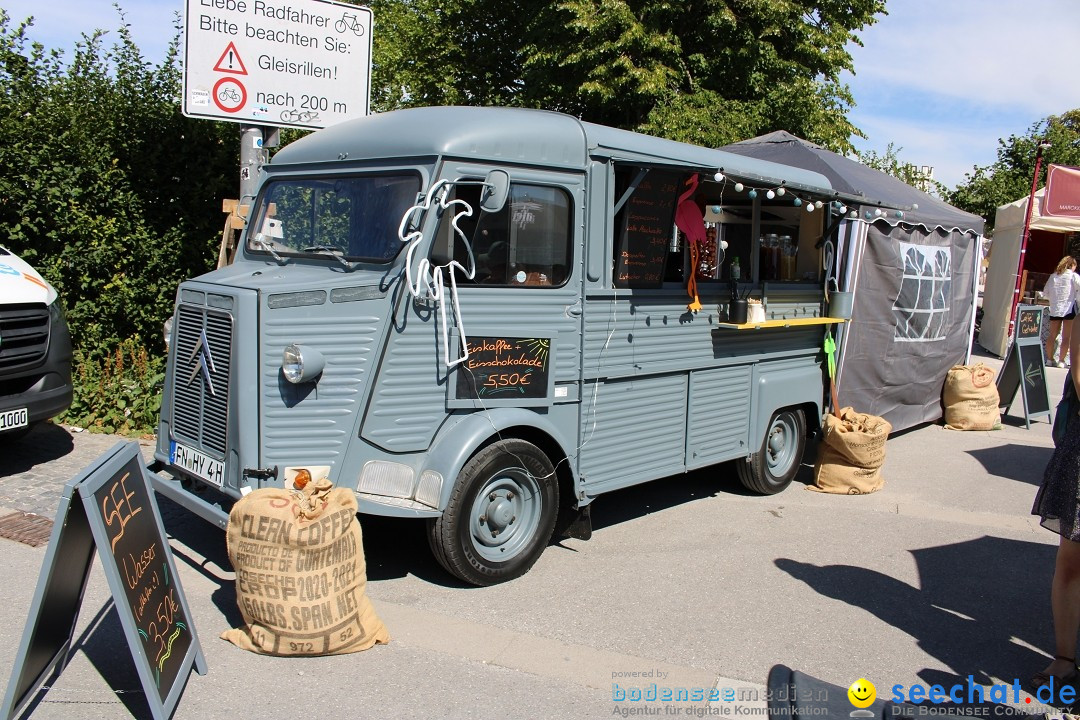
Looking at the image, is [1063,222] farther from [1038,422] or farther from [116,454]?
[116,454]

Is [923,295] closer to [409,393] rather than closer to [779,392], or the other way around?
[779,392]

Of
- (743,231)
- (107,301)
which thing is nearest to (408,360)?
(743,231)

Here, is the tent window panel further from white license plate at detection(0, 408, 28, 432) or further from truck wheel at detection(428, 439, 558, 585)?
white license plate at detection(0, 408, 28, 432)

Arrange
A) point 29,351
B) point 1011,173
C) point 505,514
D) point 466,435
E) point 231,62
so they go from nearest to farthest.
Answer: point 466,435 < point 505,514 < point 29,351 < point 231,62 < point 1011,173

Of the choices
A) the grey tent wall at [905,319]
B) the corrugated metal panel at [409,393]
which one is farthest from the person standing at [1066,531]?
the grey tent wall at [905,319]

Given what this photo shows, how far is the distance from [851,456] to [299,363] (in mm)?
4903

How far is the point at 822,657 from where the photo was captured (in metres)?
4.18

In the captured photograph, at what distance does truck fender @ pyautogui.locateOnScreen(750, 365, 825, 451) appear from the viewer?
662 cm

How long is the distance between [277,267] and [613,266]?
204 cm

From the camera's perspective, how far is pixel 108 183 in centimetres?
795

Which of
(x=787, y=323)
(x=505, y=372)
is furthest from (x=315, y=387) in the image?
(x=787, y=323)

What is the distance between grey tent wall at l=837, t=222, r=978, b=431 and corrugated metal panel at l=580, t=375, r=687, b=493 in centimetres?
263

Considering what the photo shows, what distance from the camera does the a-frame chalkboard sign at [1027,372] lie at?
10.1 m

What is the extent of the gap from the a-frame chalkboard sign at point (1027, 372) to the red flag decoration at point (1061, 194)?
4558 mm
